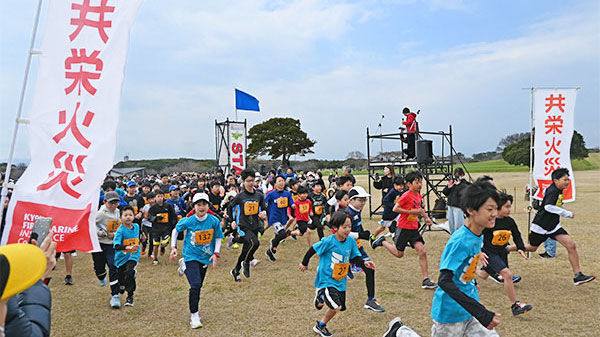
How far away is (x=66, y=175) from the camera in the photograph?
304 cm

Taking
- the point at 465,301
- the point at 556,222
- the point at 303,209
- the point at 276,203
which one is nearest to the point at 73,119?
the point at 465,301

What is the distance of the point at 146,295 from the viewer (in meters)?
6.45

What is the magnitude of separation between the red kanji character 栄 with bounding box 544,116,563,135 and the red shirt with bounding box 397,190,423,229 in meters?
3.63

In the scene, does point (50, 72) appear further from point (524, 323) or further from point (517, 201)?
point (517, 201)

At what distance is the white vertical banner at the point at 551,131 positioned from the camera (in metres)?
8.02

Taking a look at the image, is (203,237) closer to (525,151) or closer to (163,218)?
(163,218)

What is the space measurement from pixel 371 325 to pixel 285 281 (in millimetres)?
2393

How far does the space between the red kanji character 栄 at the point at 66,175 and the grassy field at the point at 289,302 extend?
262 cm

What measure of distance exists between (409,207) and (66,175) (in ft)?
16.5

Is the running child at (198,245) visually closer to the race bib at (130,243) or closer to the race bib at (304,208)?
the race bib at (130,243)

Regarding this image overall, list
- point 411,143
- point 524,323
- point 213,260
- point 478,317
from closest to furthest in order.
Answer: point 478,317
point 524,323
point 213,260
point 411,143

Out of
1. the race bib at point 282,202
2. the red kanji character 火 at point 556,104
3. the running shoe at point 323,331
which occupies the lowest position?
the running shoe at point 323,331

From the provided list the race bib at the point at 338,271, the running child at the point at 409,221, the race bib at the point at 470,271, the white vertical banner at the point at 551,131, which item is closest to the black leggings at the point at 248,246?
the running child at the point at 409,221

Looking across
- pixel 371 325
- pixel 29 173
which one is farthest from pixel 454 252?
pixel 29 173
